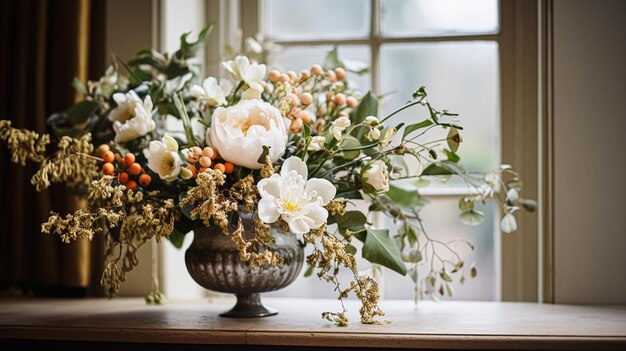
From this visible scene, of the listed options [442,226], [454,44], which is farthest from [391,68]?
[442,226]

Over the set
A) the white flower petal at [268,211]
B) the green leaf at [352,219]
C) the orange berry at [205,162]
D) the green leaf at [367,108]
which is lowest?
the green leaf at [352,219]

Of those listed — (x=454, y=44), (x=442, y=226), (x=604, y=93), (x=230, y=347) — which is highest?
(x=454, y=44)

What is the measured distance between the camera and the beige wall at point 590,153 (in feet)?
5.27

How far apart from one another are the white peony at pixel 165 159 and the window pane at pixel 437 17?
0.81 meters

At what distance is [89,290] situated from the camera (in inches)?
71.2

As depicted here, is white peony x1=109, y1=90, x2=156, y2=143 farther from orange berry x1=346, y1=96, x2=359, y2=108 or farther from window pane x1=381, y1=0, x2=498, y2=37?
window pane x1=381, y1=0, x2=498, y2=37

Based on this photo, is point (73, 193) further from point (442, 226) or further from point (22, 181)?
point (442, 226)

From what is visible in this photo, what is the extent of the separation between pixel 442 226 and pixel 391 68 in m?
0.43

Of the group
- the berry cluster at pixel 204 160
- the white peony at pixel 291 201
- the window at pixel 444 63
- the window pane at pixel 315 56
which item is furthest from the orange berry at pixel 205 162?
the window pane at pixel 315 56

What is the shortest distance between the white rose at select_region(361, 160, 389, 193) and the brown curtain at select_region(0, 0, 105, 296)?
2.54ft

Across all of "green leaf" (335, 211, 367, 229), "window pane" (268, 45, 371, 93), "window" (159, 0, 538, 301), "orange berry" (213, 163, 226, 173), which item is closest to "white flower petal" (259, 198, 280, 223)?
"orange berry" (213, 163, 226, 173)

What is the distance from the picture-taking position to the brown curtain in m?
1.73

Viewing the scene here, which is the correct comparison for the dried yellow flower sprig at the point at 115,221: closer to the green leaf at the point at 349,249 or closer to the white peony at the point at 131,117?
the white peony at the point at 131,117

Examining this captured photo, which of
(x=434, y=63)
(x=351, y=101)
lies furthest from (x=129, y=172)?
(x=434, y=63)
